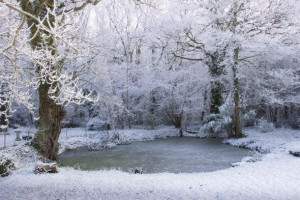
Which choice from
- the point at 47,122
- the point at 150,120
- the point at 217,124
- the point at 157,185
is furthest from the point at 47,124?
the point at 150,120

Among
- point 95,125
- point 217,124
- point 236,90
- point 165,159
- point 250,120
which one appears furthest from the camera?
point 95,125

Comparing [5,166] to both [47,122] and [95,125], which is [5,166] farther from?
[95,125]

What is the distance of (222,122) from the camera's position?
54.9 ft

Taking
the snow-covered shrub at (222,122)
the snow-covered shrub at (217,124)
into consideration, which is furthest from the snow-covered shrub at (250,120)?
the snow-covered shrub at (217,124)

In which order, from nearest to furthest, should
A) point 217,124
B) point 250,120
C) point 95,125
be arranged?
point 217,124 < point 250,120 < point 95,125

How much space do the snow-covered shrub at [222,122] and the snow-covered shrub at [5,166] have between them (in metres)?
12.3

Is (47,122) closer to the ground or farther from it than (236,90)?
closer to the ground

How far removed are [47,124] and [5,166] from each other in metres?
2.04

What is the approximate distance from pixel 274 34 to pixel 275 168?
32.8ft

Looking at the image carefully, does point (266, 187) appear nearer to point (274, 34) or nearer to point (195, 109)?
point (274, 34)

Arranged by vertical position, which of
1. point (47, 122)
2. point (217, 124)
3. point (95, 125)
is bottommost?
point (95, 125)

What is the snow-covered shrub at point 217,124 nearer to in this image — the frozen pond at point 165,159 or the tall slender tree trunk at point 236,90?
the tall slender tree trunk at point 236,90

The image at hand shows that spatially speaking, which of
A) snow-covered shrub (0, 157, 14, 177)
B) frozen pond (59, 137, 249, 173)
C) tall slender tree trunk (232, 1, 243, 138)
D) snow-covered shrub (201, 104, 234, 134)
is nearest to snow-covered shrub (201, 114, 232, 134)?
snow-covered shrub (201, 104, 234, 134)

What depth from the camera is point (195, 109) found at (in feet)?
72.6
